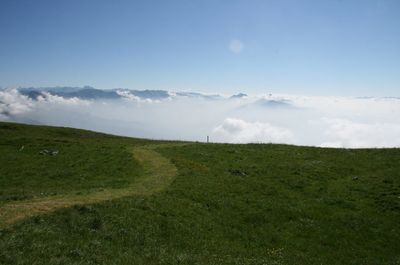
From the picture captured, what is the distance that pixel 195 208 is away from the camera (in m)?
30.2

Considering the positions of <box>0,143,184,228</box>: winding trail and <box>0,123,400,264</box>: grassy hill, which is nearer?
<box>0,123,400,264</box>: grassy hill

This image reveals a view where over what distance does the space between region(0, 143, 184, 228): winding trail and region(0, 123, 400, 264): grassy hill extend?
0.24 ft

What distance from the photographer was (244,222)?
2997cm

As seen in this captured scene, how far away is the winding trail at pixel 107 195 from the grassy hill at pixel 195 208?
73 mm

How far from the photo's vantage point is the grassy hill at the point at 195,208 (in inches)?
829

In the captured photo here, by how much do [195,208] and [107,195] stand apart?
6945 millimetres

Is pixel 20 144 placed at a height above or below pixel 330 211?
above

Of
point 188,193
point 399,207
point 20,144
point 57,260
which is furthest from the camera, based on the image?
point 20,144

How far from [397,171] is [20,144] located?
181 ft

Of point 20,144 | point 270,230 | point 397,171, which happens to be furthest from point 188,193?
point 20,144

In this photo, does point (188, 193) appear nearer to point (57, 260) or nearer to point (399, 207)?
point (57, 260)

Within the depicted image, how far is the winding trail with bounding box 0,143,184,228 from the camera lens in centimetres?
2284

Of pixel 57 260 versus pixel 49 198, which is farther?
pixel 49 198

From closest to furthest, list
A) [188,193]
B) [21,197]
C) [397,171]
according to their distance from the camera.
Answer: [21,197]
[188,193]
[397,171]
